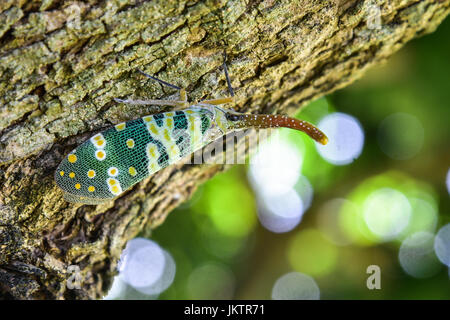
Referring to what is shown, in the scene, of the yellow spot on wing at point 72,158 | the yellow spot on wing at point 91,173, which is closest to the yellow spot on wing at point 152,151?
the yellow spot on wing at point 91,173

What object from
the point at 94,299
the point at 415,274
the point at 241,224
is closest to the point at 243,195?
the point at 241,224

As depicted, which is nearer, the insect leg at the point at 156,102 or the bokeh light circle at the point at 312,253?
the insect leg at the point at 156,102

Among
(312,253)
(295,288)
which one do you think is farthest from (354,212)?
(295,288)

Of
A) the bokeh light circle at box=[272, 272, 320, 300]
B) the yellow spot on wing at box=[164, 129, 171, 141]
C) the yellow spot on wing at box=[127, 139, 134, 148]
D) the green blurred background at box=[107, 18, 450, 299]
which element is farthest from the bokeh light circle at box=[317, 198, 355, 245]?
the yellow spot on wing at box=[127, 139, 134, 148]

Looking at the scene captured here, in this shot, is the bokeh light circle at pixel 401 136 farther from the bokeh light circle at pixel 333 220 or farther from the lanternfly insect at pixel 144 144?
the lanternfly insect at pixel 144 144

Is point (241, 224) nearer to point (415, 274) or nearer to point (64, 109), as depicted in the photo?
point (415, 274)

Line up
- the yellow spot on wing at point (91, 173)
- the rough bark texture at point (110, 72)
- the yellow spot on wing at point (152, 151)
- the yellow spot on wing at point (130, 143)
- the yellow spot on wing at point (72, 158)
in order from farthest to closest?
the yellow spot on wing at point (152, 151)
the yellow spot on wing at point (130, 143)
the yellow spot on wing at point (91, 173)
the yellow spot on wing at point (72, 158)
the rough bark texture at point (110, 72)

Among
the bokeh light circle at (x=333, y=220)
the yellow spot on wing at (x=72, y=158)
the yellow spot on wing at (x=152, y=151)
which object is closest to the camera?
the yellow spot on wing at (x=72, y=158)

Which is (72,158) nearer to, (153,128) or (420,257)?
(153,128)
